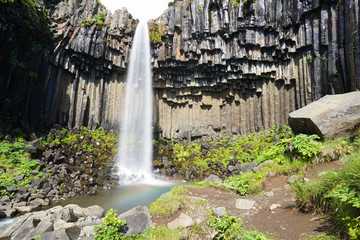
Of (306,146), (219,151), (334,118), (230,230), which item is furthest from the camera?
(219,151)

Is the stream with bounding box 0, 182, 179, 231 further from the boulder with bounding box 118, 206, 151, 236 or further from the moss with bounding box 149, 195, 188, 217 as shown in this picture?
the moss with bounding box 149, 195, 188, 217

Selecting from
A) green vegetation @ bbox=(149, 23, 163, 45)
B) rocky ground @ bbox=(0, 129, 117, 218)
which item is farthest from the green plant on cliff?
rocky ground @ bbox=(0, 129, 117, 218)

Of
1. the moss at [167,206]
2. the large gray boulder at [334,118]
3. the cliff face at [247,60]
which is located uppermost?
the cliff face at [247,60]

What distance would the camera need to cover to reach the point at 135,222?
5191 mm

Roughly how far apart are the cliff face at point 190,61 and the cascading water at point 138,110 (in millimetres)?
896

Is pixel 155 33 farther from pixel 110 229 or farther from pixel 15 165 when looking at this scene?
pixel 110 229

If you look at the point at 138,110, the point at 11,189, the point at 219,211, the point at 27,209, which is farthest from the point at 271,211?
the point at 138,110

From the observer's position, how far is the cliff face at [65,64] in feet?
52.4

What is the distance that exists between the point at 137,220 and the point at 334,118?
6.80 meters

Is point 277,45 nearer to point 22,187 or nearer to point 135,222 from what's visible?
point 135,222

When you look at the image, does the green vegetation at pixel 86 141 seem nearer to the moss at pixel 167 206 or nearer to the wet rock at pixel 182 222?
the moss at pixel 167 206

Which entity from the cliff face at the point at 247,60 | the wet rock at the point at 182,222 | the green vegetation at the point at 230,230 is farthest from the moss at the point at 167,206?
the cliff face at the point at 247,60

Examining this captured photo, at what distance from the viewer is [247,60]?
773 inches

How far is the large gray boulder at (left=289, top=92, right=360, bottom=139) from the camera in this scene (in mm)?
6457
